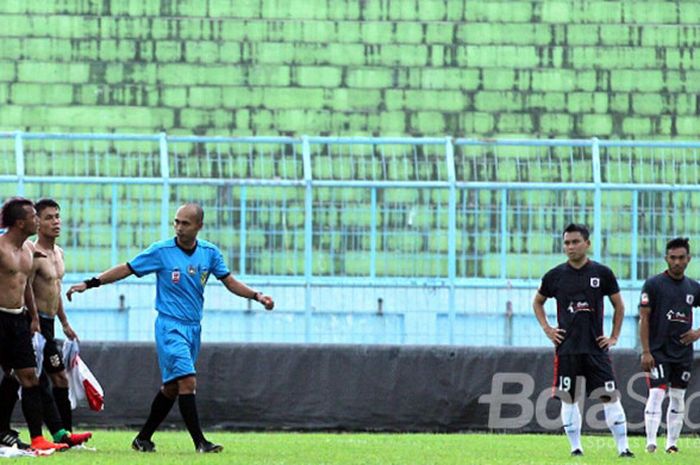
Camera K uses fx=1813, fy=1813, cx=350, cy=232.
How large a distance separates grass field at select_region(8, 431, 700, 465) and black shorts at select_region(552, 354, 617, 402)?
518 millimetres

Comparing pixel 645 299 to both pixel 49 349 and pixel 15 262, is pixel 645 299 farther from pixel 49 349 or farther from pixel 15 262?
pixel 15 262

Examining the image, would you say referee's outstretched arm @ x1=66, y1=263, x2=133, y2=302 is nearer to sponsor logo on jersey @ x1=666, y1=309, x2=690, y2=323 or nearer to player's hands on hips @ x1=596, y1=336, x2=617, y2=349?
player's hands on hips @ x1=596, y1=336, x2=617, y2=349

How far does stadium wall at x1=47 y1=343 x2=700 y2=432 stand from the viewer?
18.6 meters

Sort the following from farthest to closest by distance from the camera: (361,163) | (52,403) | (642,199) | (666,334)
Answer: (361,163)
(642,199)
(666,334)
(52,403)

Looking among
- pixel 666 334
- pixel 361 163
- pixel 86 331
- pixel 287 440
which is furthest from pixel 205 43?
pixel 666 334

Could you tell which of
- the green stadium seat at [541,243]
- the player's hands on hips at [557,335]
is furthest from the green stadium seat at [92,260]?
the player's hands on hips at [557,335]

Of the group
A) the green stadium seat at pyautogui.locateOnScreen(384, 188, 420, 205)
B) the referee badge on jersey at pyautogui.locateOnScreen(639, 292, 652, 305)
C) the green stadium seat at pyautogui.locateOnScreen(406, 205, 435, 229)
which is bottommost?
the referee badge on jersey at pyautogui.locateOnScreen(639, 292, 652, 305)

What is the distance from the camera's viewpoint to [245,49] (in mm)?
24547

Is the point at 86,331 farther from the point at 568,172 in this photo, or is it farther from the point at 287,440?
the point at 568,172

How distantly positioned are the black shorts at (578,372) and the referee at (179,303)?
2362 millimetres

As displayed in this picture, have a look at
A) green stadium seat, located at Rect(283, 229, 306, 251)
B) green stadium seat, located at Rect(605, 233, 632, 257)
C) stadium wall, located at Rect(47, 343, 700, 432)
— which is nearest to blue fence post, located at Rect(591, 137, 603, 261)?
green stadium seat, located at Rect(605, 233, 632, 257)

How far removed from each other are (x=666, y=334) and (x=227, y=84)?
10.4 meters

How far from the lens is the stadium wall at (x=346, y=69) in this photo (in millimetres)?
24250

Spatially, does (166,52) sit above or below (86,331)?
above
